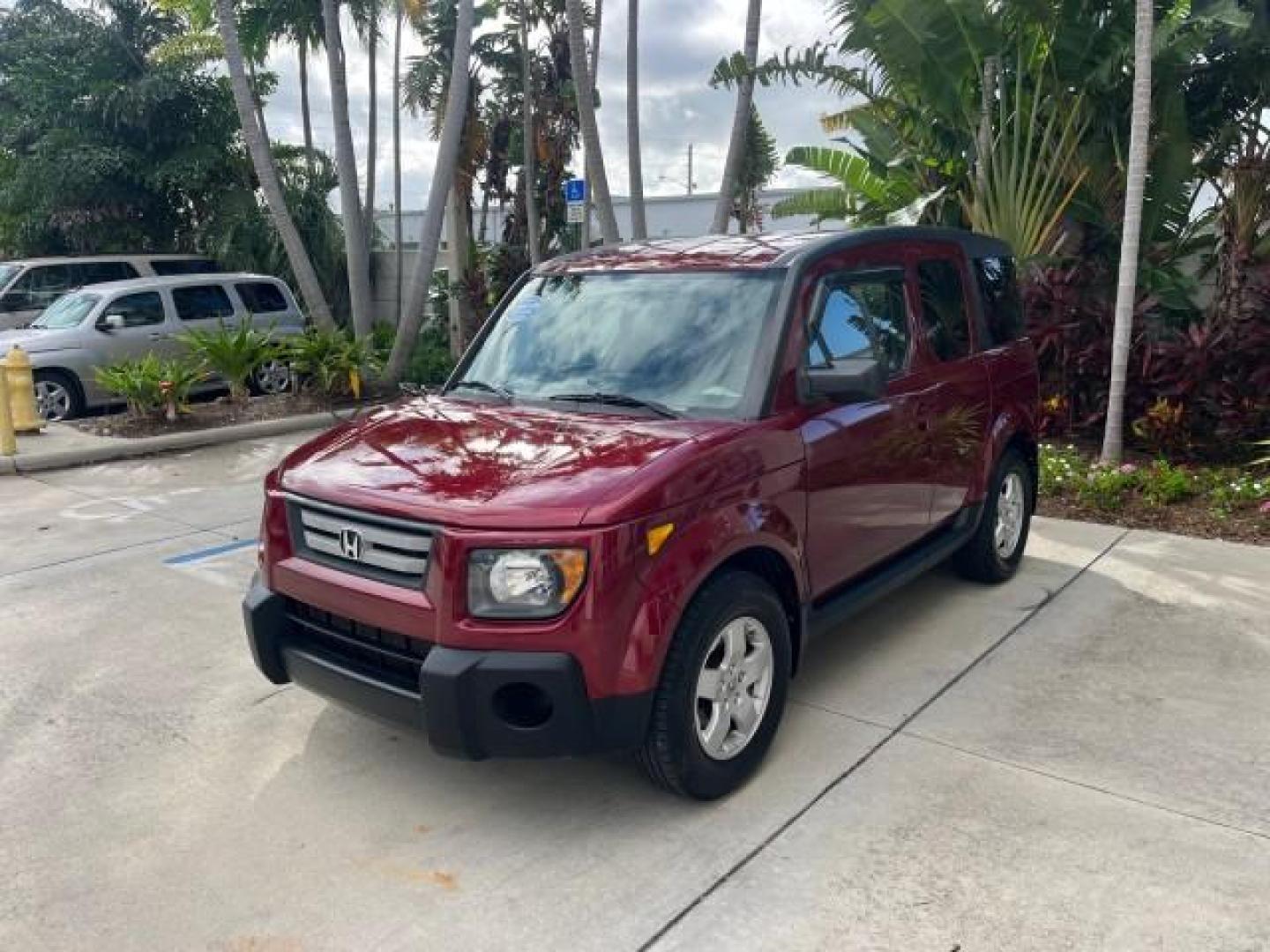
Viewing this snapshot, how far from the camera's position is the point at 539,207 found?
688 inches

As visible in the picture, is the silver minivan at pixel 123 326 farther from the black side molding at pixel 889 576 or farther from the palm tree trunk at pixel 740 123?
the black side molding at pixel 889 576

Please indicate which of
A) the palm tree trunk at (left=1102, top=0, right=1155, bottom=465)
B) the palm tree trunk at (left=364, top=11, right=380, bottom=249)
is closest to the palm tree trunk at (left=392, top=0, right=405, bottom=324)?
the palm tree trunk at (left=364, top=11, right=380, bottom=249)

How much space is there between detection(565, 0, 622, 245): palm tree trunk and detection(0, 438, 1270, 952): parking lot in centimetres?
693

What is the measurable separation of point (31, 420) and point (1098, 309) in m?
9.98

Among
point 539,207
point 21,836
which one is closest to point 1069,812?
point 21,836

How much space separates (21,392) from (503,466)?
340 inches

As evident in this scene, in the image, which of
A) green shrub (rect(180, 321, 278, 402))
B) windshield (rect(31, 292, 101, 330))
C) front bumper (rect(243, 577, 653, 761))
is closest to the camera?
front bumper (rect(243, 577, 653, 761))

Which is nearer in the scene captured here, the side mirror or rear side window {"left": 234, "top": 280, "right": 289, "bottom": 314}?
the side mirror

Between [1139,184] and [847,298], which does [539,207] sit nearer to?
[1139,184]

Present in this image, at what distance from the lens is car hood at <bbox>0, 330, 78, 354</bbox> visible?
11414 millimetres

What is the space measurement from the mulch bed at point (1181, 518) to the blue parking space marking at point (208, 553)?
18.0ft

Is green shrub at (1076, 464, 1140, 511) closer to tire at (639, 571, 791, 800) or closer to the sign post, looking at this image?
tire at (639, 571, 791, 800)

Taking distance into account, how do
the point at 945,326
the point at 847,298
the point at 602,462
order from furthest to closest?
the point at 945,326 → the point at 847,298 → the point at 602,462

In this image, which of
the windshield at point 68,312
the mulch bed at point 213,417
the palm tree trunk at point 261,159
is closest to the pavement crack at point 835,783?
the mulch bed at point 213,417
